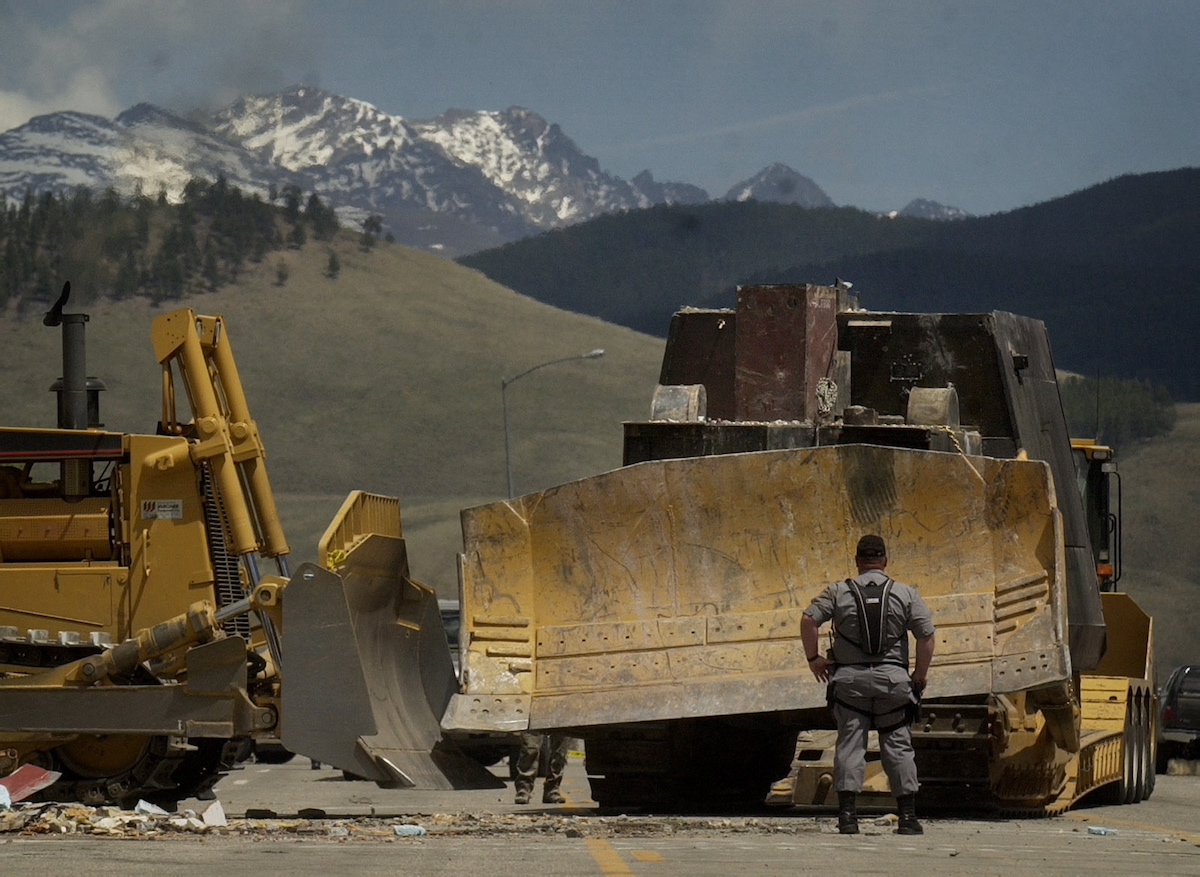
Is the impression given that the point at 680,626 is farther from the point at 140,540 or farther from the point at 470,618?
the point at 140,540

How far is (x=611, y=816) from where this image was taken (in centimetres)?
1334

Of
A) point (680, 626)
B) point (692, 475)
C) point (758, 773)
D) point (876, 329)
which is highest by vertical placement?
point (876, 329)

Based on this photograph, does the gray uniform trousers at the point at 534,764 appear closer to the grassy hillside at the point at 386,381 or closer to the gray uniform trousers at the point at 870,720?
the gray uniform trousers at the point at 870,720

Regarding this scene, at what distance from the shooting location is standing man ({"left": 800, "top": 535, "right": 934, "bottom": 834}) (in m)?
11.3

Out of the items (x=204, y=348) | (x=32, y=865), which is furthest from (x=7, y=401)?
(x=32, y=865)

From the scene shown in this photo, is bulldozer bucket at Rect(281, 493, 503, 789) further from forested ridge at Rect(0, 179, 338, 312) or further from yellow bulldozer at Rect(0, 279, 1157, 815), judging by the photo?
forested ridge at Rect(0, 179, 338, 312)

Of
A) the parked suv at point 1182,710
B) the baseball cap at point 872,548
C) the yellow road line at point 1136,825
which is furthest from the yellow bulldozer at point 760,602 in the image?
the parked suv at point 1182,710

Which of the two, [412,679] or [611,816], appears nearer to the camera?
[611,816]

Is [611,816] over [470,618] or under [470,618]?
under

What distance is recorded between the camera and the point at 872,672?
11438mm

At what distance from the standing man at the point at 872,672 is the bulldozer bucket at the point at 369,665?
324 centimetres

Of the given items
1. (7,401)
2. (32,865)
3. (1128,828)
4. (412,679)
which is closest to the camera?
(32,865)

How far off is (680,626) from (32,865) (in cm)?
471

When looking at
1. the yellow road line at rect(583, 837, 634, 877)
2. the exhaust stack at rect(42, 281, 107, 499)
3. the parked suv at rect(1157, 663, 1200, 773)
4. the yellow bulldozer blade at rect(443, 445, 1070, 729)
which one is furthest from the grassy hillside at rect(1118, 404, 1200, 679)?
the yellow road line at rect(583, 837, 634, 877)
